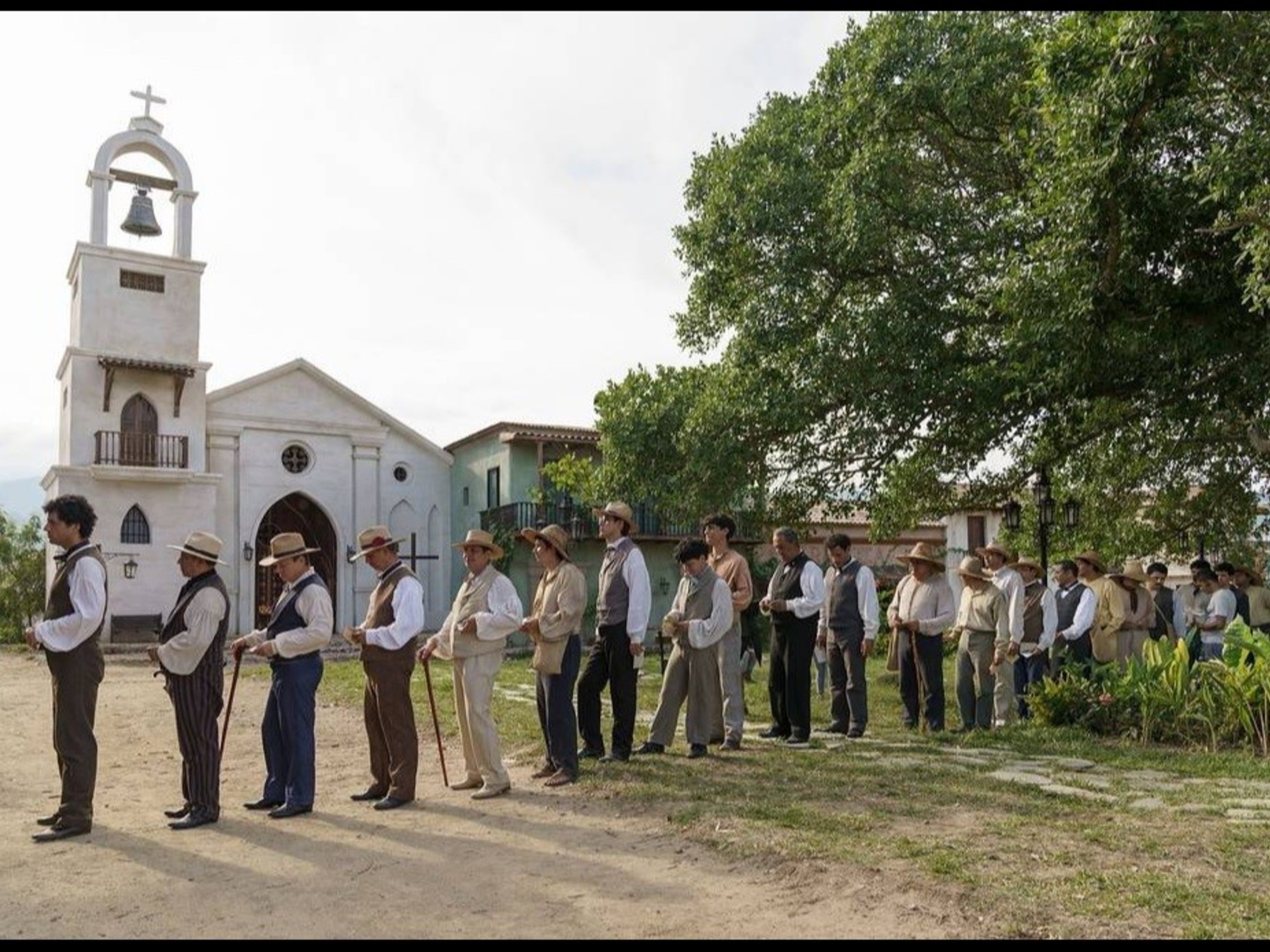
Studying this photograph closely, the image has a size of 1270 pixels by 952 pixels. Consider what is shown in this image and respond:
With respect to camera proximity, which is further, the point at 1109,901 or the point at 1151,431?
the point at 1151,431

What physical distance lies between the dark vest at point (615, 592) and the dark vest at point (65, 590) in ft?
11.5

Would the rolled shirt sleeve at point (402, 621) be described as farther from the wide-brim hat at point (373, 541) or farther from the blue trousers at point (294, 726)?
the blue trousers at point (294, 726)

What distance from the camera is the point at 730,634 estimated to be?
9148 mm

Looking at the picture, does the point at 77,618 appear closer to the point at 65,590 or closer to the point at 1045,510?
the point at 65,590

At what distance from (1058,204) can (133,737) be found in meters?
10.4

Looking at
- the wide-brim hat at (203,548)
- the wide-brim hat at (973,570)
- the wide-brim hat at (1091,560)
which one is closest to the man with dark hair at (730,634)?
the wide-brim hat at (973,570)

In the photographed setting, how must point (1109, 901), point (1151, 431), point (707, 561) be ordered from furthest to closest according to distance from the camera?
1. point (1151, 431)
2. point (707, 561)
3. point (1109, 901)

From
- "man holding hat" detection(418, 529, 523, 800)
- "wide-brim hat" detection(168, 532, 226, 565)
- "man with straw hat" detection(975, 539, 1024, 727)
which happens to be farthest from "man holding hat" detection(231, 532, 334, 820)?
"man with straw hat" detection(975, 539, 1024, 727)

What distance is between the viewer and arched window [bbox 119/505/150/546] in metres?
25.7

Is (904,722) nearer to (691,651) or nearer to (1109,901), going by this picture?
(691,651)

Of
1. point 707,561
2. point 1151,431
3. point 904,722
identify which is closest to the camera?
point 707,561

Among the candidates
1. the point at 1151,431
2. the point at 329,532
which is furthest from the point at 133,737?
the point at 329,532

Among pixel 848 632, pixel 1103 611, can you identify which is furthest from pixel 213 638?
pixel 1103 611

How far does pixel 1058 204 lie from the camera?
963 cm
